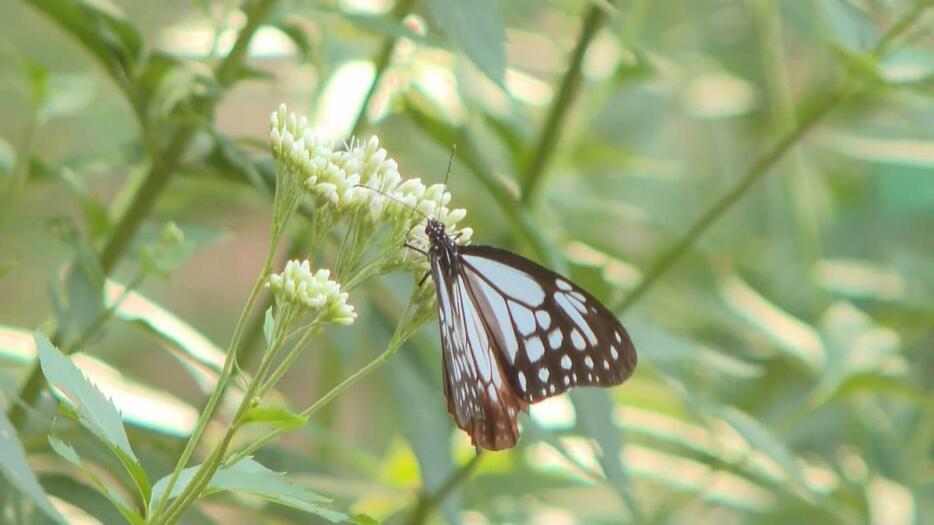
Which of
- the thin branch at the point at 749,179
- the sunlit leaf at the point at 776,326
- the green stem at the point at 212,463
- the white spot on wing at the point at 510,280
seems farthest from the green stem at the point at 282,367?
the sunlit leaf at the point at 776,326

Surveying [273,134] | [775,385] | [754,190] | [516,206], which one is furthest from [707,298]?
[273,134]

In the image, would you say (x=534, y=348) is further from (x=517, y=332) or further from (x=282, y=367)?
(x=282, y=367)

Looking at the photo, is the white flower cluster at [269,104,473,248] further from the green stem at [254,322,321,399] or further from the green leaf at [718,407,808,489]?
the green leaf at [718,407,808,489]

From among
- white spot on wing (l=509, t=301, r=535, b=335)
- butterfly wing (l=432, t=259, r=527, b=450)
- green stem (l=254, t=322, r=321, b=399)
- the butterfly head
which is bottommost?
green stem (l=254, t=322, r=321, b=399)

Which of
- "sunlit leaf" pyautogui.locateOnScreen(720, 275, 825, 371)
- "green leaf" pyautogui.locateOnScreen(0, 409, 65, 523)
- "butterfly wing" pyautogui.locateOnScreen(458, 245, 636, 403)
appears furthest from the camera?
"sunlit leaf" pyautogui.locateOnScreen(720, 275, 825, 371)

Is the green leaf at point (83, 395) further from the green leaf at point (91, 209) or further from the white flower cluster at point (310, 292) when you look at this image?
the green leaf at point (91, 209)

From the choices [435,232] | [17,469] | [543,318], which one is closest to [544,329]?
[543,318]

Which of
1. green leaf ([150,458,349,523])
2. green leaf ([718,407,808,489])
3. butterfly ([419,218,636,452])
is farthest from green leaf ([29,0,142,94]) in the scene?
green leaf ([718,407,808,489])

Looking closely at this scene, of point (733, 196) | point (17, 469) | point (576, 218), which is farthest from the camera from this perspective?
point (576, 218)
